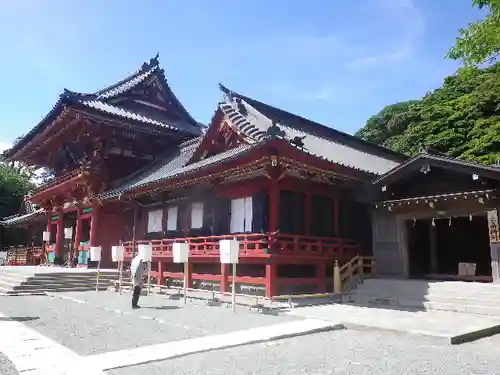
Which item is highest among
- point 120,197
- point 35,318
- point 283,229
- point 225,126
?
point 225,126

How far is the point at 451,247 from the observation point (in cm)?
1819

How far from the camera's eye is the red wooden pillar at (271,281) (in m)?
12.4

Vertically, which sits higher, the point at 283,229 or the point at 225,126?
the point at 225,126

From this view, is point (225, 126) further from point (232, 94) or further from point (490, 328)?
point (490, 328)

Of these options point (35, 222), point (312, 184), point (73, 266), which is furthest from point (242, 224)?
point (35, 222)

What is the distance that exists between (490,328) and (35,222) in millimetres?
35593

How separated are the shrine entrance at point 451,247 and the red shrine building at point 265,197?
0.06m

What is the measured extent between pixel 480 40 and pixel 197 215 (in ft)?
38.0

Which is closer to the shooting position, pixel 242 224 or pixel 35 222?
pixel 242 224

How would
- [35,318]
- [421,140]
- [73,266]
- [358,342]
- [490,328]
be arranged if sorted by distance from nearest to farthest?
[358,342] < [490,328] < [35,318] < [73,266] < [421,140]

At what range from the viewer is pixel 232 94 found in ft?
59.4

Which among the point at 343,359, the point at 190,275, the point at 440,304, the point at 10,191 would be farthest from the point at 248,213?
the point at 10,191

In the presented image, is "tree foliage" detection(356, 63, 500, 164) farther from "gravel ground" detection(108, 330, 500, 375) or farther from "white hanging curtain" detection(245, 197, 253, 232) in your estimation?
"gravel ground" detection(108, 330, 500, 375)

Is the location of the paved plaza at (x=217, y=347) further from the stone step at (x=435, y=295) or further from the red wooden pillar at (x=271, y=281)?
the stone step at (x=435, y=295)
